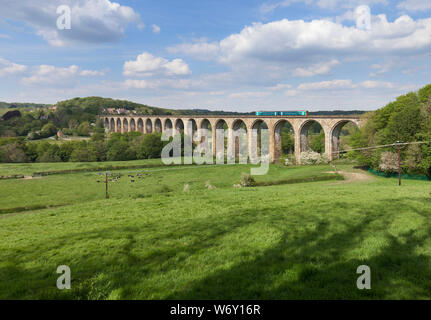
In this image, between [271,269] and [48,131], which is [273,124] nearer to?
[271,269]

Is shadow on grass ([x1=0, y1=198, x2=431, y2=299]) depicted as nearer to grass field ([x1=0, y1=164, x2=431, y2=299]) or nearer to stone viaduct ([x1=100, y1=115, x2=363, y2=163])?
grass field ([x1=0, y1=164, x2=431, y2=299])

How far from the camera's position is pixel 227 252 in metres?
7.73

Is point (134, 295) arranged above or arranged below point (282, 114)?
below

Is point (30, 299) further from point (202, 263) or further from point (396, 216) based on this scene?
point (396, 216)

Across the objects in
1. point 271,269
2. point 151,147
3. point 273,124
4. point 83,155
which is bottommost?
point 271,269

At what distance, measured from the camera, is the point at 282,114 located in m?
58.1

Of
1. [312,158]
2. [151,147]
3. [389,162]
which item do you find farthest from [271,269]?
[151,147]

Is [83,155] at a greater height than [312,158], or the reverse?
[83,155]

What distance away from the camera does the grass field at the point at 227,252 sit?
18.5 ft

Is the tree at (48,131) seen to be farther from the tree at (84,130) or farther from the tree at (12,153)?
the tree at (12,153)

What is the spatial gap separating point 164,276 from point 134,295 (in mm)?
945

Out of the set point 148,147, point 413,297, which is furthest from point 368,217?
point 148,147

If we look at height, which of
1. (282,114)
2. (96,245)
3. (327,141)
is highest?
(282,114)

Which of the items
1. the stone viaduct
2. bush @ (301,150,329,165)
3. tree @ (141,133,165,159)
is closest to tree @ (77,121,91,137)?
the stone viaduct
